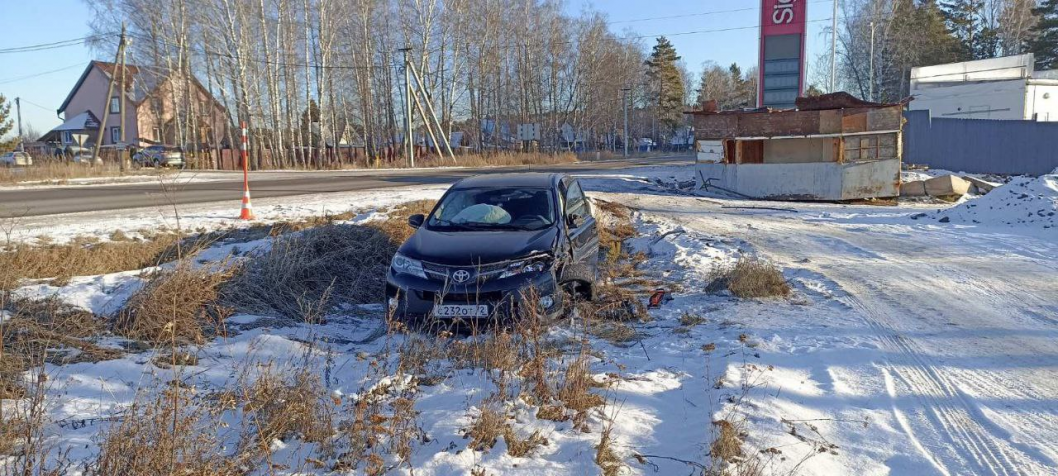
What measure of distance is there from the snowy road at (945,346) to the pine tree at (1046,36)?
53861mm

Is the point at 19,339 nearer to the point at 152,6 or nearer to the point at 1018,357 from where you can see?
the point at 1018,357

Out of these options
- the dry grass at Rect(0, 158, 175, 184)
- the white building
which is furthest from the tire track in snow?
the white building

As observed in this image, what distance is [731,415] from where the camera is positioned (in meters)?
4.26

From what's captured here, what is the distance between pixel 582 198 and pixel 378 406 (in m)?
5.11

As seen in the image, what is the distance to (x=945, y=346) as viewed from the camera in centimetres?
566

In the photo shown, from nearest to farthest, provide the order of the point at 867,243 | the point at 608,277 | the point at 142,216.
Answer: the point at 608,277, the point at 867,243, the point at 142,216

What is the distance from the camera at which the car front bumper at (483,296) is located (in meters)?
5.95

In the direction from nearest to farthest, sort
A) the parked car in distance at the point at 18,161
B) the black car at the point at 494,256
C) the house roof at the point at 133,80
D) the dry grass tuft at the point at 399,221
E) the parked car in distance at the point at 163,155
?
the black car at the point at 494,256
the dry grass tuft at the point at 399,221
the parked car in distance at the point at 18,161
the parked car in distance at the point at 163,155
the house roof at the point at 133,80

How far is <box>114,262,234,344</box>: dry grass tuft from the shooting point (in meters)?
5.91

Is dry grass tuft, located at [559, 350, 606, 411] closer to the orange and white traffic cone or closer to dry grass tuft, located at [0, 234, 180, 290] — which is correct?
dry grass tuft, located at [0, 234, 180, 290]

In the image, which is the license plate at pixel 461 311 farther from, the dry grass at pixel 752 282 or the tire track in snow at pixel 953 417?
the tire track in snow at pixel 953 417

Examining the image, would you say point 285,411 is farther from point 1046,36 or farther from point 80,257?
point 1046,36

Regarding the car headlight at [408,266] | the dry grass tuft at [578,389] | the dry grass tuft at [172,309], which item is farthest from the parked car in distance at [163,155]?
the dry grass tuft at [578,389]

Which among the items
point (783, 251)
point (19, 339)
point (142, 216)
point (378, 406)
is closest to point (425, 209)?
point (142, 216)
